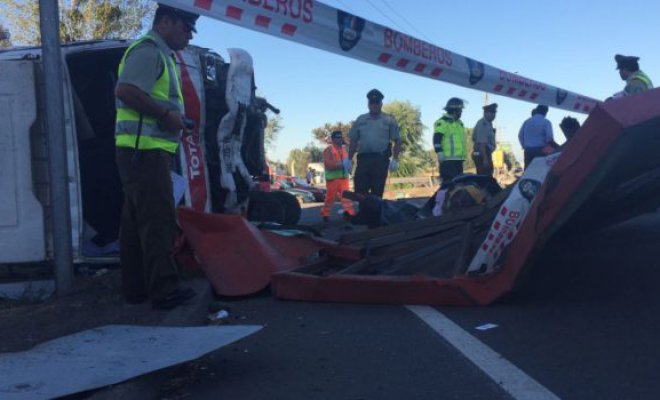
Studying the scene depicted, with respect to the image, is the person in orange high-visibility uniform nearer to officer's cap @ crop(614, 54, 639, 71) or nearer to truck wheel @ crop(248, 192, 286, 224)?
truck wheel @ crop(248, 192, 286, 224)

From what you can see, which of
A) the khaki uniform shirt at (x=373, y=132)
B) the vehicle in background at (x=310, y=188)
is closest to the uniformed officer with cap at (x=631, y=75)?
the khaki uniform shirt at (x=373, y=132)

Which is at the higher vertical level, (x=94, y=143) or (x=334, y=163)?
(x=94, y=143)

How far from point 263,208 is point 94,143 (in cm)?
242

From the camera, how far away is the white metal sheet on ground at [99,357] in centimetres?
246

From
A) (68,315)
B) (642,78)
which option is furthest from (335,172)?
(68,315)

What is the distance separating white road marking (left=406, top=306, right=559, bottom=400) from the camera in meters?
2.53

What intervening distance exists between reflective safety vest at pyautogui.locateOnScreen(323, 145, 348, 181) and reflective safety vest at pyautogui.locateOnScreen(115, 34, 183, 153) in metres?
7.70

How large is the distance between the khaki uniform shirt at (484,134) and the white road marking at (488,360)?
7.92 m

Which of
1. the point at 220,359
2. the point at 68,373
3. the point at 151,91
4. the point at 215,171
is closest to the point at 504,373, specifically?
the point at 220,359

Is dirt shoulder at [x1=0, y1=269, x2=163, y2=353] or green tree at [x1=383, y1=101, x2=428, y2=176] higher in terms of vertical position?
green tree at [x1=383, y1=101, x2=428, y2=176]

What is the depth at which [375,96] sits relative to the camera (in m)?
9.05

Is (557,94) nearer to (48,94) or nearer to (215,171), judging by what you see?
(215,171)

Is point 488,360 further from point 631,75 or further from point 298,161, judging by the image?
point 298,161

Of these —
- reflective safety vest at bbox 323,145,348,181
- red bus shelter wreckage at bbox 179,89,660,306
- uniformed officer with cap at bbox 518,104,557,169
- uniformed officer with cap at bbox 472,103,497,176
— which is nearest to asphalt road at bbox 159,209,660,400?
red bus shelter wreckage at bbox 179,89,660,306
